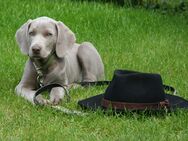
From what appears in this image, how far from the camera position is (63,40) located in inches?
241

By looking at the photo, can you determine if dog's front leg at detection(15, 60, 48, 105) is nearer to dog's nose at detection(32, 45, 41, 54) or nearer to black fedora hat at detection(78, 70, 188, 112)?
dog's nose at detection(32, 45, 41, 54)

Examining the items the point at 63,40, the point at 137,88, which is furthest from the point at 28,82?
the point at 137,88

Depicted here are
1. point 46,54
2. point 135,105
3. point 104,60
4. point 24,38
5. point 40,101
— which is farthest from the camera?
point 104,60

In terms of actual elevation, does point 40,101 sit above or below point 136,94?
below

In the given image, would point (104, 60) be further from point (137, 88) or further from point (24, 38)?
point (137, 88)

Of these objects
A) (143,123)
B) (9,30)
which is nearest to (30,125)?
(143,123)

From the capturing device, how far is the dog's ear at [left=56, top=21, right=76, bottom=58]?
607cm

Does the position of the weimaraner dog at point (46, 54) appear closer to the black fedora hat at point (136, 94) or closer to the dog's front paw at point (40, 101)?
the dog's front paw at point (40, 101)

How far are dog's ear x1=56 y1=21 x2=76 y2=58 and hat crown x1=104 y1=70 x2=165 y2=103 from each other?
94 centimetres

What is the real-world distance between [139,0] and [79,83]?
7.18m

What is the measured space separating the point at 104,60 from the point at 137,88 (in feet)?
9.42

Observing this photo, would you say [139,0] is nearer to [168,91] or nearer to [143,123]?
[168,91]

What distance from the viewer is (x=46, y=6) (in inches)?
448

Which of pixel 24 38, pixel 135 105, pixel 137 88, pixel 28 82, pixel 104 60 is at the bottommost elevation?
pixel 104 60
